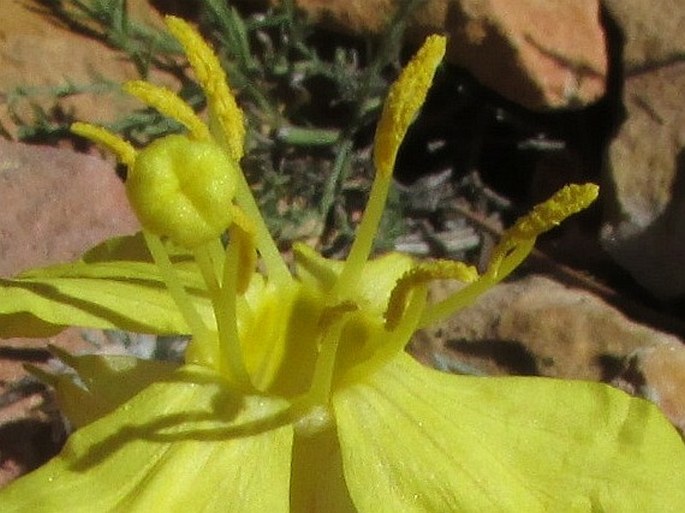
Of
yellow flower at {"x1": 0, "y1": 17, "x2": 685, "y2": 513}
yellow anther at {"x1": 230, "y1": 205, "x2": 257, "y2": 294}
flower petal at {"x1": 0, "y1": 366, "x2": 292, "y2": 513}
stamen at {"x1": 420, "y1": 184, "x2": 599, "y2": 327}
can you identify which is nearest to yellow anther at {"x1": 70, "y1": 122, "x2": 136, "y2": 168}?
yellow flower at {"x1": 0, "y1": 17, "x2": 685, "y2": 513}

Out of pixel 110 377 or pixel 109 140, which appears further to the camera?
pixel 110 377

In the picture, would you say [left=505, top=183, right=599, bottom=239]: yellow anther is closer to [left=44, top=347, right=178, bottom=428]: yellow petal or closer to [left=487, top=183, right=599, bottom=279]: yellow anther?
[left=487, top=183, right=599, bottom=279]: yellow anther

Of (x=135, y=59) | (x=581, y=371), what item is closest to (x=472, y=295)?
(x=581, y=371)

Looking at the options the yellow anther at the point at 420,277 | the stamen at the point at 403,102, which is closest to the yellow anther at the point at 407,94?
the stamen at the point at 403,102

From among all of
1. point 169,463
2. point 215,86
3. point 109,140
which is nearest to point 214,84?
point 215,86

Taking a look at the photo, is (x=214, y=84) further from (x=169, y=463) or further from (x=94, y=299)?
(x=169, y=463)

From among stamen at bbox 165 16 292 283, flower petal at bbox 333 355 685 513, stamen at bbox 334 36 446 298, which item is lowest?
flower petal at bbox 333 355 685 513

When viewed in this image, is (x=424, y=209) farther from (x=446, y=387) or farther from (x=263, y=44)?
(x=446, y=387)
